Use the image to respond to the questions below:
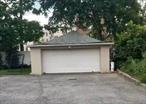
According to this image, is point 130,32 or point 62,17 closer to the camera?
point 130,32

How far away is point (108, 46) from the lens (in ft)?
88.1

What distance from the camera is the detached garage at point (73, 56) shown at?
87.8 ft

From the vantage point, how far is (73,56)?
27312 millimetres

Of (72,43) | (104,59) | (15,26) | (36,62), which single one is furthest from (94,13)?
(36,62)

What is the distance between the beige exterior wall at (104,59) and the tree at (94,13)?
24.6ft

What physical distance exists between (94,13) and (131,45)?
848 cm

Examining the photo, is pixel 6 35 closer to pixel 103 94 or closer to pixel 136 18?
pixel 136 18

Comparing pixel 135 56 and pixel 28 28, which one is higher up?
pixel 28 28

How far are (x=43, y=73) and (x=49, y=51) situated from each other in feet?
5.74

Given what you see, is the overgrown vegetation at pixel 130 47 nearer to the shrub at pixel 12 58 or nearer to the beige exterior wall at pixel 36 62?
the beige exterior wall at pixel 36 62

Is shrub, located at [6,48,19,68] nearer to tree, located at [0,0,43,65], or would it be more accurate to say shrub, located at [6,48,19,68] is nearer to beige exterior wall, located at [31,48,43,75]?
tree, located at [0,0,43,65]

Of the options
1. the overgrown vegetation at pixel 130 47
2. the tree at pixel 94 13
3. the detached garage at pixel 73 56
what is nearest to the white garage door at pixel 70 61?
the detached garage at pixel 73 56

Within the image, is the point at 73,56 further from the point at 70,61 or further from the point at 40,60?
the point at 40,60

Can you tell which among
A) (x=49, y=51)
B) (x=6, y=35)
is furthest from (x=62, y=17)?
(x=49, y=51)
